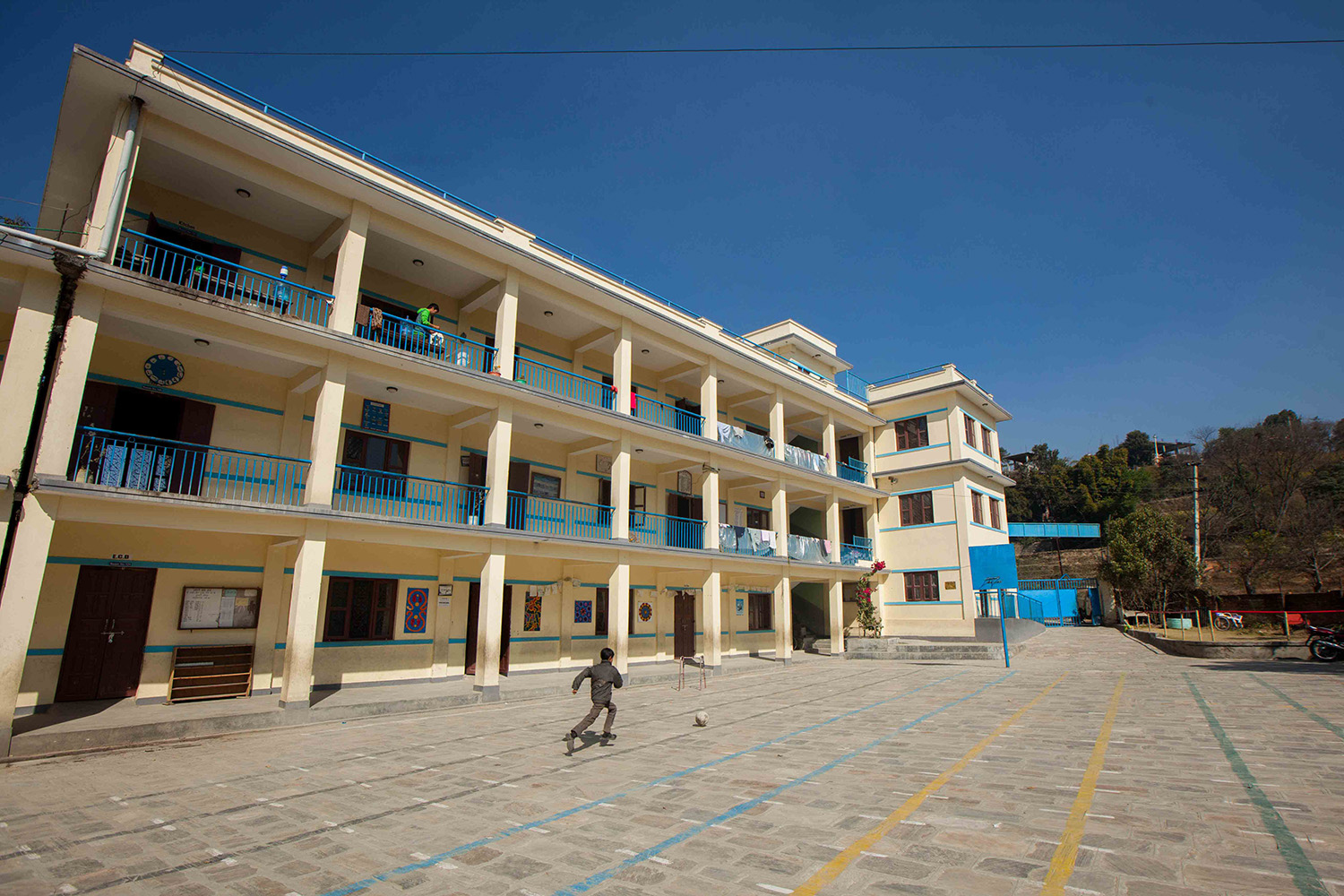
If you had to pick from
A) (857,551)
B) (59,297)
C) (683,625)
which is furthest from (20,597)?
(857,551)

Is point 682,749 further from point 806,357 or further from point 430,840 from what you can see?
point 806,357

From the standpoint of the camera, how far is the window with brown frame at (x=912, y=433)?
91.7ft

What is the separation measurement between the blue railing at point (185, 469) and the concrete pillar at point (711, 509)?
11246 millimetres

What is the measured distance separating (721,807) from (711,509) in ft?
47.0

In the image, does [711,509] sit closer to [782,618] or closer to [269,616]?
[782,618]

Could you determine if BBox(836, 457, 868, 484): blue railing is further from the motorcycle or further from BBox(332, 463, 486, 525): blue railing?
BBox(332, 463, 486, 525): blue railing

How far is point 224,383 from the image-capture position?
524 inches

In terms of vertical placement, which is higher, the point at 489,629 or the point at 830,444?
the point at 830,444

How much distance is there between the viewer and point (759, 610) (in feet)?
83.5

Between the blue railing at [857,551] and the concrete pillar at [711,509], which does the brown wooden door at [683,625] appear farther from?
the blue railing at [857,551]

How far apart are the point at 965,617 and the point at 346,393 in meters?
22.8

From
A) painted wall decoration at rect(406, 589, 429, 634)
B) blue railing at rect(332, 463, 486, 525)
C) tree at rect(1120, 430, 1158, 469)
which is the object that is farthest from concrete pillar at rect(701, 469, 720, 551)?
tree at rect(1120, 430, 1158, 469)

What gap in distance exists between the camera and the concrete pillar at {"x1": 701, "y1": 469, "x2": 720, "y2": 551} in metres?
20.3

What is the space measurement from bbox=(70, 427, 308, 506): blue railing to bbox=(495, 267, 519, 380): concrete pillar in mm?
4711
